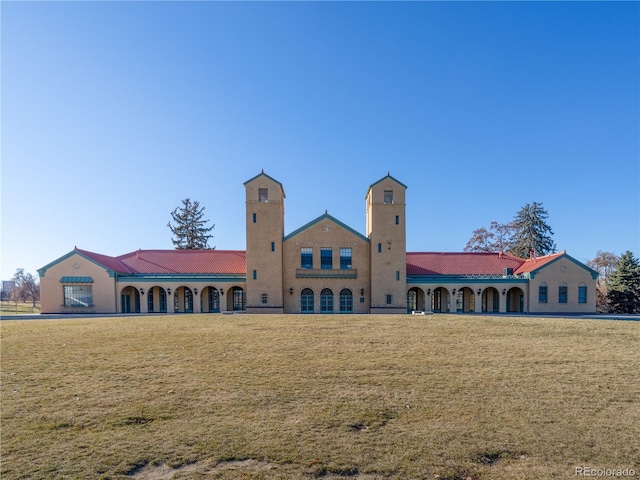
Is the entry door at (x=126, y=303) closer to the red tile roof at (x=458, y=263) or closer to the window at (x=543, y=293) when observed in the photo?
the red tile roof at (x=458, y=263)

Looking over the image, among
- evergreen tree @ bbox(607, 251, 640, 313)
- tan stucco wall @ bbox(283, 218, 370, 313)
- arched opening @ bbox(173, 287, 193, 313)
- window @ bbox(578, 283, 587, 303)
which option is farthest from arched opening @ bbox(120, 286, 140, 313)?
evergreen tree @ bbox(607, 251, 640, 313)

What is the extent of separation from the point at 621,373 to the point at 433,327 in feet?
31.1

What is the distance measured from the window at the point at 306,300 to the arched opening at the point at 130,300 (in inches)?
683

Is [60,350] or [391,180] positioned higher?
[391,180]

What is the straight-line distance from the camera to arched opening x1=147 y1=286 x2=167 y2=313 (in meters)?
36.8

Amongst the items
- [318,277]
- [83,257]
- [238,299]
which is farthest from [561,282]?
[83,257]

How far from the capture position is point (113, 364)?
1140 cm

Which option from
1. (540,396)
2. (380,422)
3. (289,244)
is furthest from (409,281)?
(380,422)

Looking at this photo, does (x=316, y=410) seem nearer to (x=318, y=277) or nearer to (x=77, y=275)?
(x=318, y=277)

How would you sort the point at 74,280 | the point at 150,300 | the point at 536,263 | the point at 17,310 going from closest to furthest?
1. the point at 74,280
2. the point at 536,263
3. the point at 150,300
4. the point at 17,310

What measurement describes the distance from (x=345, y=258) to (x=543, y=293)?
20.1m

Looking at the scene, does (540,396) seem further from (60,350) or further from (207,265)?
(207,265)

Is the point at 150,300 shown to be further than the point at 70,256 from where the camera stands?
Yes

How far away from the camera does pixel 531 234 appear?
63156 mm
